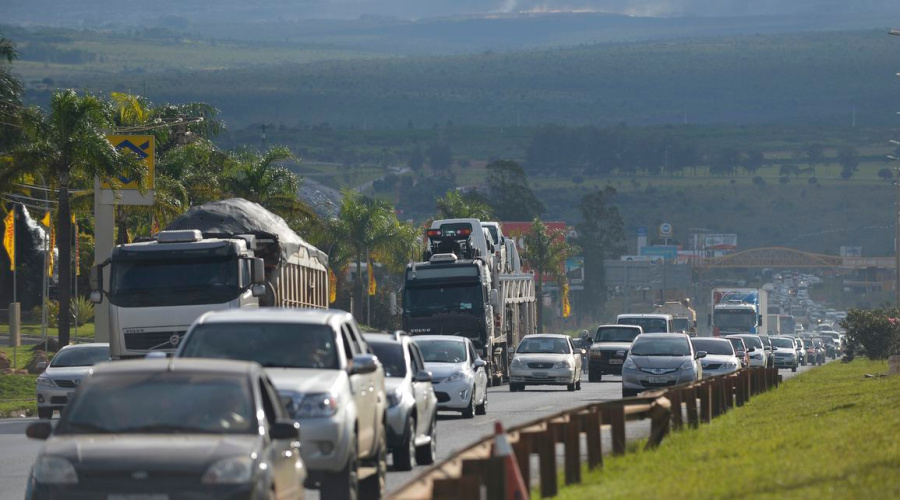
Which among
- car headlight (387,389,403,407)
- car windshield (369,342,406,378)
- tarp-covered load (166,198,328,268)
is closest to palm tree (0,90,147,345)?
tarp-covered load (166,198,328,268)

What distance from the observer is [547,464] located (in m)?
14.9

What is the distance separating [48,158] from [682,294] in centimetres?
13187

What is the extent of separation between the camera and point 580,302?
18250 cm

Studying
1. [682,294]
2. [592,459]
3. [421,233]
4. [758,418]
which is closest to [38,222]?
[421,233]

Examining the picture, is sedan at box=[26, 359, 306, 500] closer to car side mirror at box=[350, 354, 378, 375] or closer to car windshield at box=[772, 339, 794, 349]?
car side mirror at box=[350, 354, 378, 375]

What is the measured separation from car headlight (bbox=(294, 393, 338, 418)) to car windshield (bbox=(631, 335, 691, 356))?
78.0 ft

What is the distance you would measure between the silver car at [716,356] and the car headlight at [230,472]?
32090 millimetres

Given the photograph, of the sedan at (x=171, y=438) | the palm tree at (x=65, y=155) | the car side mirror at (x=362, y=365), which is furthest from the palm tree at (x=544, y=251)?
the sedan at (x=171, y=438)

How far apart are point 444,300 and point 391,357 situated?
893 inches

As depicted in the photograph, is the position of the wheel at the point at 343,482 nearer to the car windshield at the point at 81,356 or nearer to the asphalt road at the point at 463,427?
the asphalt road at the point at 463,427

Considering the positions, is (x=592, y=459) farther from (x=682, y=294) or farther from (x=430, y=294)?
(x=682, y=294)

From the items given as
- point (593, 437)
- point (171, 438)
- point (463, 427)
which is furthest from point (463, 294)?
point (171, 438)

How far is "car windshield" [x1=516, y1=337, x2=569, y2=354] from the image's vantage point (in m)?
45.0

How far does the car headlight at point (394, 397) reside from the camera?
18.5 m
